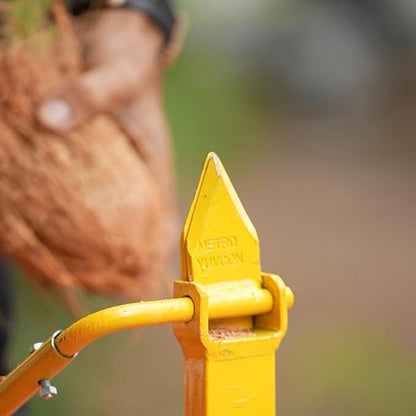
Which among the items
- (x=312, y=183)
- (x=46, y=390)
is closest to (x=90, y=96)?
(x=312, y=183)

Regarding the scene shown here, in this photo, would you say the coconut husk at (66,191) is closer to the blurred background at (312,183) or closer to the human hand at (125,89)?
the human hand at (125,89)

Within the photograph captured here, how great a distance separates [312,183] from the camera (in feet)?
10.1

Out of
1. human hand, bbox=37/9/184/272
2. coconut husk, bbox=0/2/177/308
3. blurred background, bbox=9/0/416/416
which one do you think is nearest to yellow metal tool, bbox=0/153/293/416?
coconut husk, bbox=0/2/177/308

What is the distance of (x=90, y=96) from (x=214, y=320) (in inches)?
68.0

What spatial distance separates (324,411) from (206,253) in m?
2.07

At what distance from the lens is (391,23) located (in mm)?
3078

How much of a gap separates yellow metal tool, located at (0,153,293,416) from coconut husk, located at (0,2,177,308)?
155 centimetres

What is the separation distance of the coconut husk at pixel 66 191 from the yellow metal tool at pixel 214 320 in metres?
1.55

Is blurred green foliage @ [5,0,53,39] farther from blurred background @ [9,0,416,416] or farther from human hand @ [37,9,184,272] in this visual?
blurred background @ [9,0,416,416]

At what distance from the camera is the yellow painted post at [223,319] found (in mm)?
1109

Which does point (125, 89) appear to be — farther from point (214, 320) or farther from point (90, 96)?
point (214, 320)

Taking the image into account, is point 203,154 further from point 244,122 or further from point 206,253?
point 206,253

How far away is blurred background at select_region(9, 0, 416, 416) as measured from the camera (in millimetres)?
2947

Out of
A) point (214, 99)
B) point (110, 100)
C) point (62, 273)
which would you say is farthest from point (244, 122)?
point (62, 273)
